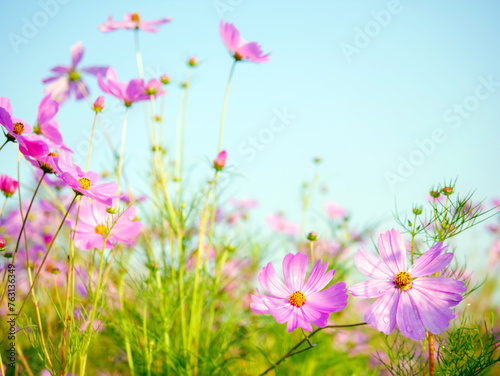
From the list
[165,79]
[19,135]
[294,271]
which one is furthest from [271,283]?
[165,79]

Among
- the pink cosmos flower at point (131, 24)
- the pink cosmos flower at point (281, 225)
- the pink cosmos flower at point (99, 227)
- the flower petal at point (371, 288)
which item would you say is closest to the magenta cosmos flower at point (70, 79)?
the pink cosmos flower at point (131, 24)

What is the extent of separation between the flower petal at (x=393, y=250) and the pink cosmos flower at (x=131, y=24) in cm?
78

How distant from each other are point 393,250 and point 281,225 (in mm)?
1469

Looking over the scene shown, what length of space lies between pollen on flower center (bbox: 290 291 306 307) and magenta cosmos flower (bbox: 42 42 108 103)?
0.66 m

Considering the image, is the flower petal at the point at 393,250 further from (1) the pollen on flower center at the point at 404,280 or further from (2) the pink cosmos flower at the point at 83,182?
(2) the pink cosmos flower at the point at 83,182

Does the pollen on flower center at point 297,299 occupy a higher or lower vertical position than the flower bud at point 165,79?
lower

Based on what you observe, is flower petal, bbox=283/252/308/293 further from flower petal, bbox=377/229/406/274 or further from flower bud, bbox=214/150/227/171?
flower bud, bbox=214/150/227/171

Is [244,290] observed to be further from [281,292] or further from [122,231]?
[281,292]

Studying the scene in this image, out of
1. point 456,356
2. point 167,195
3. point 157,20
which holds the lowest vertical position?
point 456,356

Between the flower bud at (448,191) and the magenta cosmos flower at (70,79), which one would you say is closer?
the flower bud at (448,191)

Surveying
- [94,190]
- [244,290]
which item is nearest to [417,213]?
[94,190]

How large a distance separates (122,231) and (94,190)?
6.3 inches

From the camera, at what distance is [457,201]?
1.81 ft

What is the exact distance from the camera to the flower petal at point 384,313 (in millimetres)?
420
